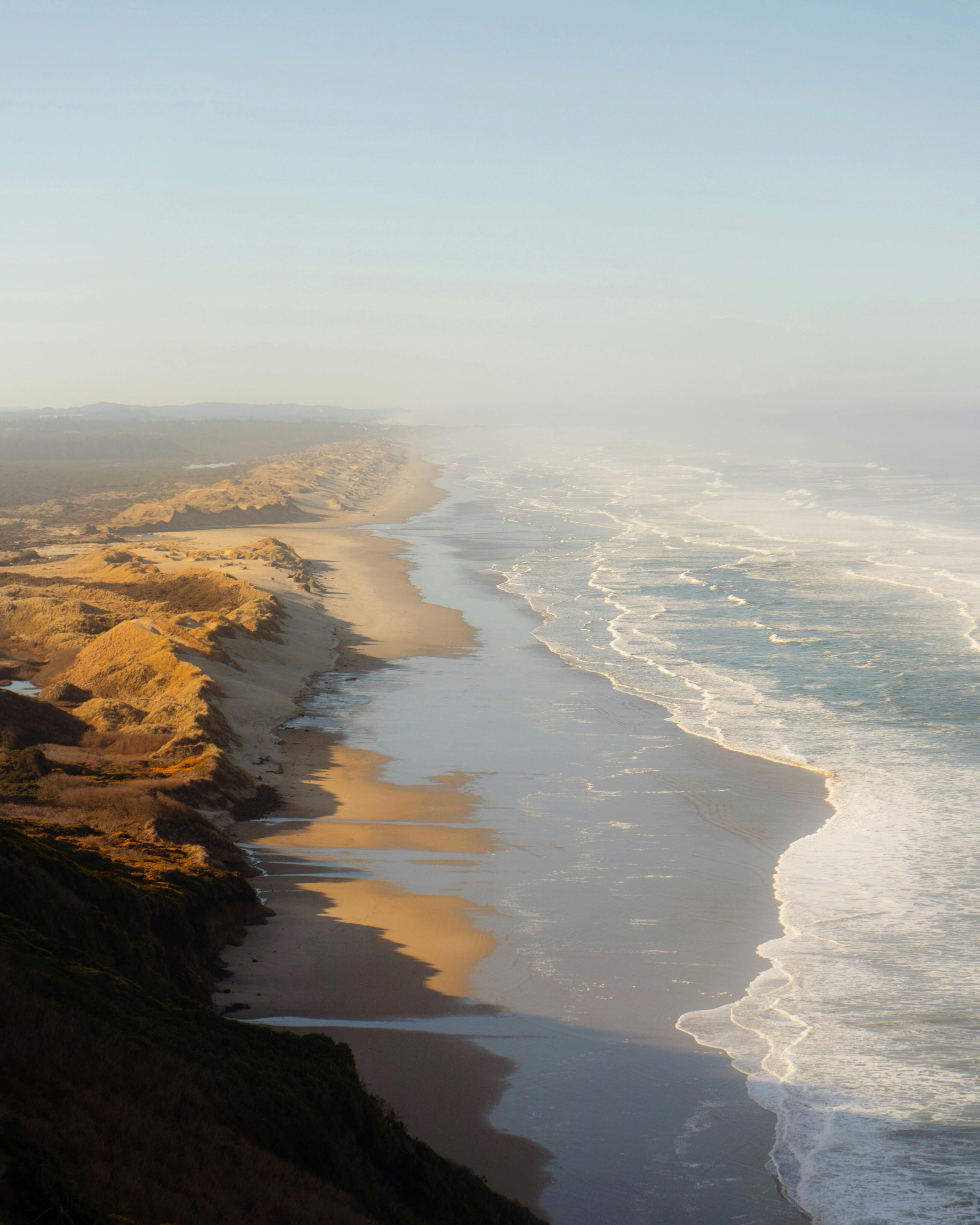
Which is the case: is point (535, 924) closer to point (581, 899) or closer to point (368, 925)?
point (581, 899)

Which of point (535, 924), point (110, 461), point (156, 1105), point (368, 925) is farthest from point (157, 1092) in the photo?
point (110, 461)

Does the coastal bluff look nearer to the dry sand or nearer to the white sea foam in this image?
the dry sand

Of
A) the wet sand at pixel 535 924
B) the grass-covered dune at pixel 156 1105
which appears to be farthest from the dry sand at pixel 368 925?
the grass-covered dune at pixel 156 1105

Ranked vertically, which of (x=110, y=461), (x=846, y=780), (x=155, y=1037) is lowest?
(x=846, y=780)

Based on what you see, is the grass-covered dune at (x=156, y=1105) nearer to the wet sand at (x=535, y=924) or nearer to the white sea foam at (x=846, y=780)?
the wet sand at (x=535, y=924)

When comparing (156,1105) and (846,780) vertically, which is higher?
(156,1105)

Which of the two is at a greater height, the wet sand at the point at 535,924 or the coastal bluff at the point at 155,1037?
the coastal bluff at the point at 155,1037

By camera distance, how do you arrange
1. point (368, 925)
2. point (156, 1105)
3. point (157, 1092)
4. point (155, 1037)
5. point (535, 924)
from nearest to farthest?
1. point (156, 1105)
2. point (157, 1092)
3. point (155, 1037)
4. point (368, 925)
5. point (535, 924)
